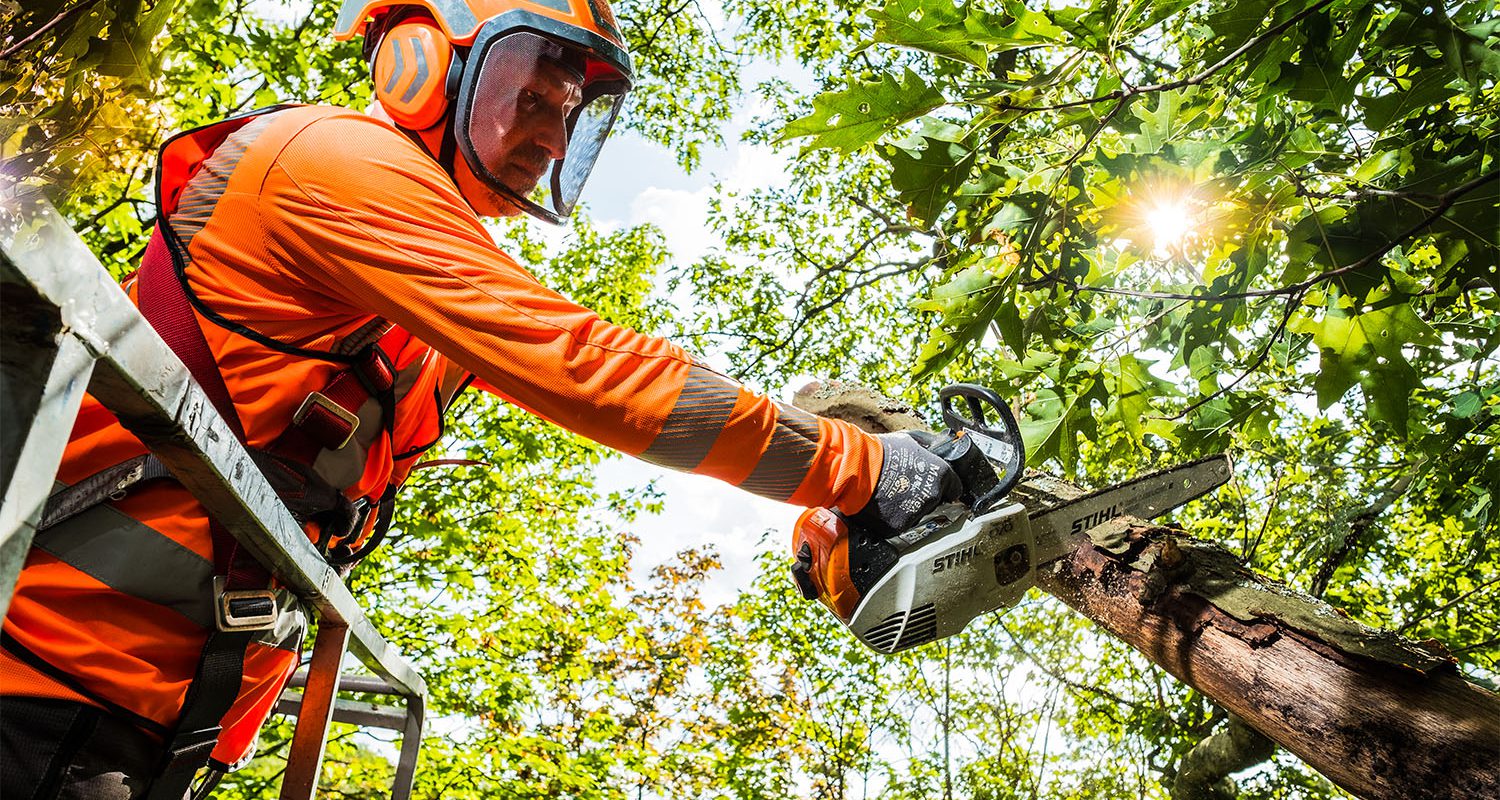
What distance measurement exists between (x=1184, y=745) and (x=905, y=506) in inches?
379

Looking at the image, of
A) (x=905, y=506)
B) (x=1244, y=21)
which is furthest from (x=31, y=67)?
(x=1244, y=21)

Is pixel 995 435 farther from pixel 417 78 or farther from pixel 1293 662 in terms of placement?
pixel 417 78

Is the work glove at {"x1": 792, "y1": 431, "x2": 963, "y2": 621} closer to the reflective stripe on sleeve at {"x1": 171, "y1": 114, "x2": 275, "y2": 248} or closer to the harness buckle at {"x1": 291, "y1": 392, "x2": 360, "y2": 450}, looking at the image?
the harness buckle at {"x1": 291, "y1": 392, "x2": 360, "y2": 450}

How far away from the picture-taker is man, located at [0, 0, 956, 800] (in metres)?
1.25

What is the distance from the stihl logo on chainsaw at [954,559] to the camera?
71.4 inches

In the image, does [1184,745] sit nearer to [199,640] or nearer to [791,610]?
[791,610]

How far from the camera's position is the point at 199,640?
4.54ft

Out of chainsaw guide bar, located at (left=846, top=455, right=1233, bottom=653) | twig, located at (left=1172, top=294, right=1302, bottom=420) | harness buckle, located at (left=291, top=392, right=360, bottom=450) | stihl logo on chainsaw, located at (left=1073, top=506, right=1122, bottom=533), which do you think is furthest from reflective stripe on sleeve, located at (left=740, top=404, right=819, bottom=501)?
twig, located at (left=1172, top=294, right=1302, bottom=420)

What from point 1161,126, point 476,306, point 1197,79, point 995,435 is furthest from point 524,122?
point 1161,126

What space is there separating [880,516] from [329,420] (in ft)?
3.45

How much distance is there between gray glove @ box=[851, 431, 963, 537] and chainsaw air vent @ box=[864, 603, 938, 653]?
0.21 metres

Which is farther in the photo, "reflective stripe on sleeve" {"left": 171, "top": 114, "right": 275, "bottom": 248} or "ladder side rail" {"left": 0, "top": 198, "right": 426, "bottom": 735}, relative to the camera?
"reflective stripe on sleeve" {"left": 171, "top": 114, "right": 275, "bottom": 248}

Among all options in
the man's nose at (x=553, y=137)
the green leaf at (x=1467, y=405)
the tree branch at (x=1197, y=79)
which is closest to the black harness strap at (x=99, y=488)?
the man's nose at (x=553, y=137)

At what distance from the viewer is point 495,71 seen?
1919 mm
